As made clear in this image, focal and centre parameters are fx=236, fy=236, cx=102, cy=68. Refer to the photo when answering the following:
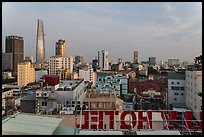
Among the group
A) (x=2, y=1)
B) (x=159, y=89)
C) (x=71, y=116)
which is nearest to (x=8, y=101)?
(x=71, y=116)

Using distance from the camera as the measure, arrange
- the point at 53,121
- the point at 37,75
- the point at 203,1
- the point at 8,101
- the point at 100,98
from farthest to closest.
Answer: the point at 37,75, the point at 8,101, the point at 100,98, the point at 53,121, the point at 203,1

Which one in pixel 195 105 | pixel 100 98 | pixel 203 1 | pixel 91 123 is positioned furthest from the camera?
pixel 195 105

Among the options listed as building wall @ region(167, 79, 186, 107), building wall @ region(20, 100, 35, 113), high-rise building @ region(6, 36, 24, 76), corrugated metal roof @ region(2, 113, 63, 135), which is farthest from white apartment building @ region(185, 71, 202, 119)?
high-rise building @ region(6, 36, 24, 76)

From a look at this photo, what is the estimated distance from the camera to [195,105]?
6.56 metres

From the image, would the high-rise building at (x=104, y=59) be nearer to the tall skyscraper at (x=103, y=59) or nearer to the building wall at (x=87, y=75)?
the tall skyscraper at (x=103, y=59)

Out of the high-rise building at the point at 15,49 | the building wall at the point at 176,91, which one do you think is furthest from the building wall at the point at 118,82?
the high-rise building at the point at 15,49

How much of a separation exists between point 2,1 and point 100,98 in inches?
203

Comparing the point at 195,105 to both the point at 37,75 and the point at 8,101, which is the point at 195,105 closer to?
the point at 8,101

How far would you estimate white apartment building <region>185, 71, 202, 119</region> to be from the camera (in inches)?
249

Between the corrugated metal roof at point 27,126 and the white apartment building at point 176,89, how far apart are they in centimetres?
659

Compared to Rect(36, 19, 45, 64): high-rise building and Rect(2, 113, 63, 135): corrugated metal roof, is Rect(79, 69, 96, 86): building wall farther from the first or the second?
Rect(36, 19, 45, 64): high-rise building

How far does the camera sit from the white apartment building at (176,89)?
816cm

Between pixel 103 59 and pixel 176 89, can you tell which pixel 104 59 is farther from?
pixel 176 89

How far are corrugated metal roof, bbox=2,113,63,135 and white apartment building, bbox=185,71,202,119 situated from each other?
4.78 metres
